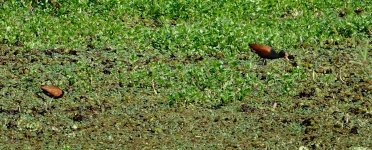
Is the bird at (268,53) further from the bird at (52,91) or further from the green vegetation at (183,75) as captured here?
the bird at (52,91)

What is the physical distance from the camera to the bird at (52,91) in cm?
656

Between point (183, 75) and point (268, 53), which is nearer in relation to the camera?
point (183, 75)

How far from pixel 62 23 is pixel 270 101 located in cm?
297

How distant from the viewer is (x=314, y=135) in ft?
19.6

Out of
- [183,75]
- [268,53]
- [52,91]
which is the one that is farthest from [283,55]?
[52,91]

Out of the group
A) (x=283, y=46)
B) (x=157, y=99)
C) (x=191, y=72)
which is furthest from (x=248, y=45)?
(x=157, y=99)

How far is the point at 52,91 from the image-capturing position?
6609 millimetres

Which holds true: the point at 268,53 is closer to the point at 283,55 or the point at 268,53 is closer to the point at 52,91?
the point at 283,55

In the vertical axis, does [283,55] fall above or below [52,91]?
above

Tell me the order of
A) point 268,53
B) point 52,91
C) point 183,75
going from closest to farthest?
1. point 52,91
2. point 183,75
3. point 268,53

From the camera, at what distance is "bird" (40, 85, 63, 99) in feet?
21.5

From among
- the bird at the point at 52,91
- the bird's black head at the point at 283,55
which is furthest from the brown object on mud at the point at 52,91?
the bird's black head at the point at 283,55

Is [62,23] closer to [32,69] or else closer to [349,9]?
[32,69]

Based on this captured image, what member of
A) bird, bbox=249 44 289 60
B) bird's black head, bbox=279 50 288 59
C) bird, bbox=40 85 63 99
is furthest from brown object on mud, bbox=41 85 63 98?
bird's black head, bbox=279 50 288 59
